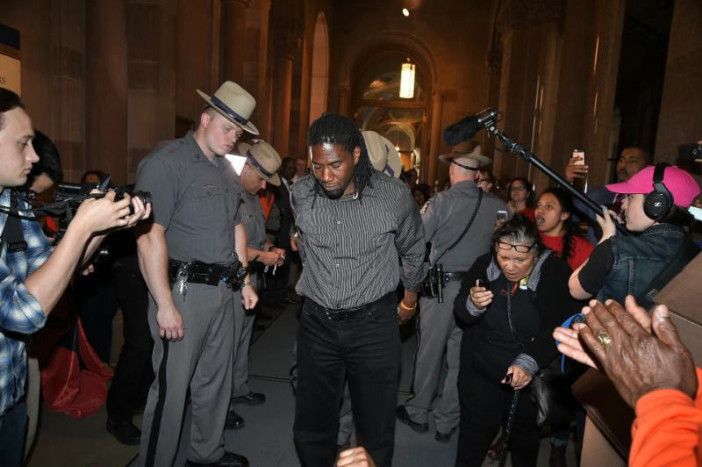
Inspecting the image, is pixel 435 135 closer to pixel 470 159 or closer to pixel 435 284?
pixel 470 159

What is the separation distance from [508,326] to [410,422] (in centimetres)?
167

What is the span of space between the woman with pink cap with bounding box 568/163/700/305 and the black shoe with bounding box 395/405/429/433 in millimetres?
2066

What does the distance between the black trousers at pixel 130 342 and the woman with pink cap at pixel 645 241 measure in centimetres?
284

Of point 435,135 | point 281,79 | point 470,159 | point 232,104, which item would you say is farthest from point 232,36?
point 435,135

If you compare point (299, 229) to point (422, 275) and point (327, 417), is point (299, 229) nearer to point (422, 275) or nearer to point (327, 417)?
point (422, 275)

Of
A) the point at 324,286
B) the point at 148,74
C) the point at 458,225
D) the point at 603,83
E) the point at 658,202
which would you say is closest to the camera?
the point at 658,202

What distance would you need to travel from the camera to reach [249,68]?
1120cm

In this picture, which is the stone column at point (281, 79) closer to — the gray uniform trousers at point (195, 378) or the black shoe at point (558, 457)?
the gray uniform trousers at point (195, 378)

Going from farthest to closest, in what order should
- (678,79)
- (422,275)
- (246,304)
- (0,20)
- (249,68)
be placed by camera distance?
(249,68), (0,20), (678,79), (246,304), (422,275)

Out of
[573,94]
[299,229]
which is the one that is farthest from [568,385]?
[573,94]

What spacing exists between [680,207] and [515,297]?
35.5 inches

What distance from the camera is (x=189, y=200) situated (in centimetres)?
272

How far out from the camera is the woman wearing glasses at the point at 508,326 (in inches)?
102

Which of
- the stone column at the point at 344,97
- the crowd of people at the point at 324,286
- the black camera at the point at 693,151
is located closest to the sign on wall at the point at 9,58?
the crowd of people at the point at 324,286
